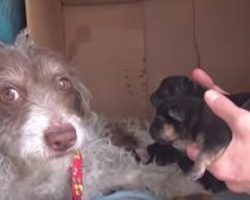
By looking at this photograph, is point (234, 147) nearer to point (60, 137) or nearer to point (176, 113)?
point (176, 113)

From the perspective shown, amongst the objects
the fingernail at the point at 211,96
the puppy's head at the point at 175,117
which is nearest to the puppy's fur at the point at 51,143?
the puppy's head at the point at 175,117

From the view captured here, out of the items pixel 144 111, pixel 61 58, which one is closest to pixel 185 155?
pixel 61 58

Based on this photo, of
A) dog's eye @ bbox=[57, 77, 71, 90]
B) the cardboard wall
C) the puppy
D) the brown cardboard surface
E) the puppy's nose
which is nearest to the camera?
the puppy's nose

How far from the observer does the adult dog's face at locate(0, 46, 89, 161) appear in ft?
4.38

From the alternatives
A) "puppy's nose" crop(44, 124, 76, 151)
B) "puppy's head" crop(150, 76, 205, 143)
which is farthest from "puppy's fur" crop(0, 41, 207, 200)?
Answer: "puppy's head" crop(150, 76, 205, 143)

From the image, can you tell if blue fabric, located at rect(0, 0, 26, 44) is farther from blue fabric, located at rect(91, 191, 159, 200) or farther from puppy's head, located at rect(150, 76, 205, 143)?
puppy's head, located at rect(150, 76, 205, 143)

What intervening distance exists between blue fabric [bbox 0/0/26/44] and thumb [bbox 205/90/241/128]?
75cm

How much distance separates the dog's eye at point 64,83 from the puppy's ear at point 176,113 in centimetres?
35

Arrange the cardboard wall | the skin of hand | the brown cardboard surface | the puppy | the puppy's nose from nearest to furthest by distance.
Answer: the skin of hand, the puppy's nose, the puppy, the brown cardboard surface, the cardboard wall

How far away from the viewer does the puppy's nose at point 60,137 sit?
4.32ft

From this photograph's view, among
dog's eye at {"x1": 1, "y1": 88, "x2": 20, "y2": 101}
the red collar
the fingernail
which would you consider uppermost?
the fingernail

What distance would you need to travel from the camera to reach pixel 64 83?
1.55 m

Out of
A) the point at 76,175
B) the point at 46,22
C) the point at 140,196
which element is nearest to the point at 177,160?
the point at 140,196

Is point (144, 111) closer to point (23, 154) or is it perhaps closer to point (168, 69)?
point (168, 69)
